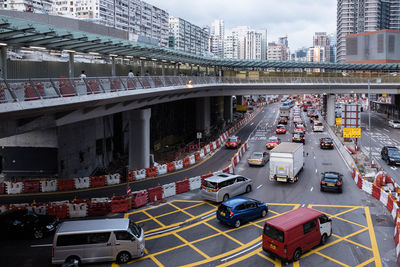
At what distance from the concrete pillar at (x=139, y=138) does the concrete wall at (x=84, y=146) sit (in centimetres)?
383

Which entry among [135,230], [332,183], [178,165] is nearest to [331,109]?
[178,165]

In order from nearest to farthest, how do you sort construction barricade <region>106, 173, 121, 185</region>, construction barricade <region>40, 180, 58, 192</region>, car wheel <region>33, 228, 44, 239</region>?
1. car wheel <region>33, 228, 44, 239</region>
2. construction barricade <region>40, 180, 58, 192</region>
3. construction barricade <region>106, 173, 121, 185</region>

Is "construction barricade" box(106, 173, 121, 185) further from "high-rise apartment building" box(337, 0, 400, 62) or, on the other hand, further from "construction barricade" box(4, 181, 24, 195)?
"high-rise apartment building" box(337, 0, 400, 62)

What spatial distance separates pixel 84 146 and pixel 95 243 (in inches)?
720

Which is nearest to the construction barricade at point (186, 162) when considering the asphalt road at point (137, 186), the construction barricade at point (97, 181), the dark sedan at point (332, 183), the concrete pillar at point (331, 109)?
the asphalt road at point (137, 186)

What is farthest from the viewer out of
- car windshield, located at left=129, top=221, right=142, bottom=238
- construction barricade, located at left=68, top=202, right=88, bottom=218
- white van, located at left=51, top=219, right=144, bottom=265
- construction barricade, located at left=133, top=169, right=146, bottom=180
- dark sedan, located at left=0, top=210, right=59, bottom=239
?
construction barricade, located at left=133, top=169, right=146, bottom=180

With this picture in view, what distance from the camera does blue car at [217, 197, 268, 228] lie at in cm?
1702

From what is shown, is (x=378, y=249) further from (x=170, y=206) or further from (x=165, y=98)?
(x=165, y=98)

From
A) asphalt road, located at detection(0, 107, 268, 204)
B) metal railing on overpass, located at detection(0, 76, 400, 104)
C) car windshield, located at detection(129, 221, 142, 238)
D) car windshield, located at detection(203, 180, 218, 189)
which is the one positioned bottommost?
asphalt road, located at detection(0, 107, 268, 204)

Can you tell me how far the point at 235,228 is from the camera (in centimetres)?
1716

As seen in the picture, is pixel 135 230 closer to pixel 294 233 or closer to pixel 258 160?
pixel 294 233

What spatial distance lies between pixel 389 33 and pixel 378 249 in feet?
372

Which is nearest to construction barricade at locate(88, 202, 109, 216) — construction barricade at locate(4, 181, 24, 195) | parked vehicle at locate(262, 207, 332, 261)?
construction barricade at locate(4, 181, 24, 195)

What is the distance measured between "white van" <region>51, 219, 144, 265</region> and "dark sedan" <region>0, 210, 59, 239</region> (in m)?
3.08
